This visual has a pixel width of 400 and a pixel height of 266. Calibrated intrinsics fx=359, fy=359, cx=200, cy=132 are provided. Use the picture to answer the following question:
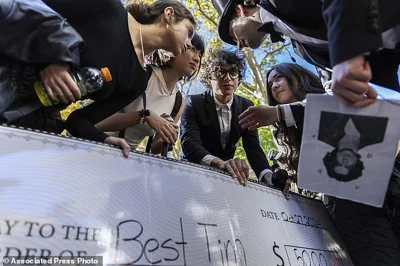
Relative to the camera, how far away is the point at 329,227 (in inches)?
66.7

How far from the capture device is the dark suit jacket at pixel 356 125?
973 mm

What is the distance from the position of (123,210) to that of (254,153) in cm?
121

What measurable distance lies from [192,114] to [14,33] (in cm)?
118

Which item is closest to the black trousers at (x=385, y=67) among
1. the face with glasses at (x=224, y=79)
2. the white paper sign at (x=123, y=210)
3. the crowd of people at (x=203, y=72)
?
the crowd of people at (x=203, y=72)

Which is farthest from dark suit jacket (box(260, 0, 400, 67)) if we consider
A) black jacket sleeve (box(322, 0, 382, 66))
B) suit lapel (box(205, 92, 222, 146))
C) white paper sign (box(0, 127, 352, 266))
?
suit lapel (box(205, 92, 222, 146))

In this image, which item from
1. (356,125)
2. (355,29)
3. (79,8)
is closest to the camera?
(355,29)

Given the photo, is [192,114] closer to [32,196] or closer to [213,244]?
[213,244]

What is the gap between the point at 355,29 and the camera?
85cm

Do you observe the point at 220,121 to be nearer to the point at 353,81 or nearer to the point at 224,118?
the point at 224,118

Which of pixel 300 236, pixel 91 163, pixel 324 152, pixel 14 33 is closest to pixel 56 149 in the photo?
pixel 91 163

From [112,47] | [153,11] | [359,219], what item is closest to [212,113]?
[153,11]

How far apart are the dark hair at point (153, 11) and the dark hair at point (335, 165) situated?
1105 millimetres

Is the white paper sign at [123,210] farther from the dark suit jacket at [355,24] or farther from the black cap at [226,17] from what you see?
the black cap at [226,17]

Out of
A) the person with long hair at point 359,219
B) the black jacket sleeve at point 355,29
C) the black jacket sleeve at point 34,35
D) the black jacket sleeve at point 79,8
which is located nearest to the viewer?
the black jacket sleeve at point 355,29
